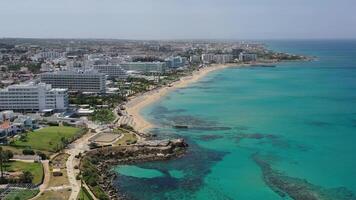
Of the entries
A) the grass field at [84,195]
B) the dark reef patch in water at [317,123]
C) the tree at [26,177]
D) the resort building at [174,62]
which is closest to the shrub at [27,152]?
the tree at [26,177]

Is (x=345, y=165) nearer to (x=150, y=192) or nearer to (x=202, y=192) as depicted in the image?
(x=202, y=192)

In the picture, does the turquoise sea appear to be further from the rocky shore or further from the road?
the road

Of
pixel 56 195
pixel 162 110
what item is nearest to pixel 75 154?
pixel 56 195

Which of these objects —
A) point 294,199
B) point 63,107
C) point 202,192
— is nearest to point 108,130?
point 63,107

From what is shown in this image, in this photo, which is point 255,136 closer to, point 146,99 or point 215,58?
point 146,99

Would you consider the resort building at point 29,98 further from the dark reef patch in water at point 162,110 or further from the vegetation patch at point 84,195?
the vegetation patch at point 84,195

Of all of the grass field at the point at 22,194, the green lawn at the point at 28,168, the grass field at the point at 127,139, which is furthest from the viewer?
the grass field at the point at 127,139
